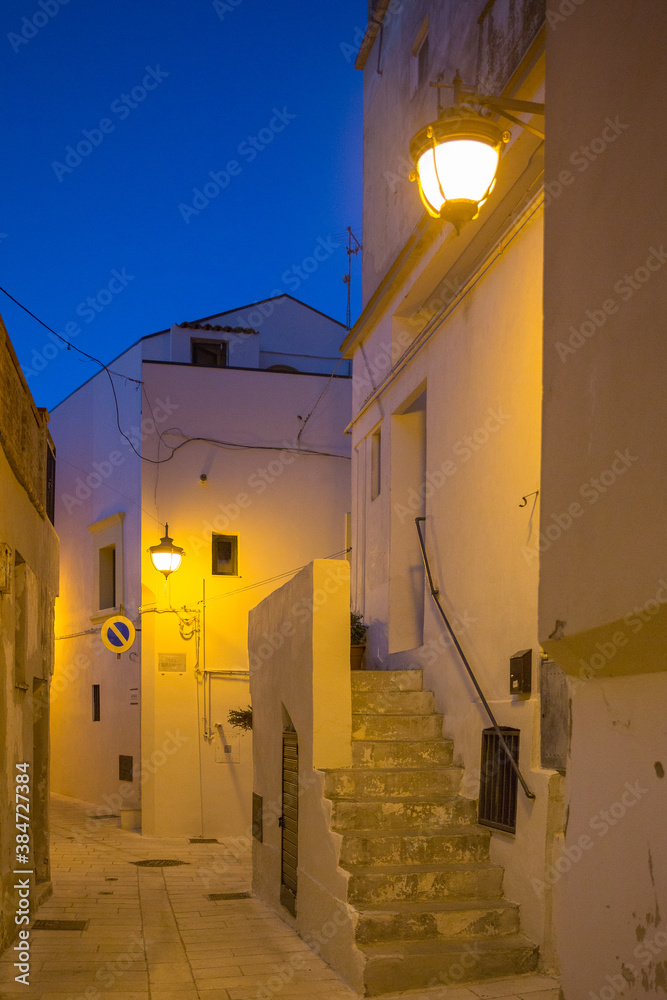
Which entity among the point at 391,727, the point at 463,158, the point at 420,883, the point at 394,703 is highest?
the point at 463,158

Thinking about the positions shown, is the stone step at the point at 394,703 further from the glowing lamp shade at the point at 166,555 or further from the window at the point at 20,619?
the glowing lamp shade at the point at 166,555

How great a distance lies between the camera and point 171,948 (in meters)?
7.44

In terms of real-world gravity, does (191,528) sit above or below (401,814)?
above

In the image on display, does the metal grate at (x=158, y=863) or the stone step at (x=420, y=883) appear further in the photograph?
the metal grate at (x=158, y=863)

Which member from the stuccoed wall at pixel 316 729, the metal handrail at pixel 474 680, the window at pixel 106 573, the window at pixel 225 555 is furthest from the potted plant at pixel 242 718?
the metal handrail at pixel 474 680

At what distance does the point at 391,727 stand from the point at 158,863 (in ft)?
18.8

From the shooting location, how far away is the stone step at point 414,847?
22.1 ft

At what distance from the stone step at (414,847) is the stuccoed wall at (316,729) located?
129mm

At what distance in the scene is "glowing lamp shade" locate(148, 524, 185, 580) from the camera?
15.0 metres

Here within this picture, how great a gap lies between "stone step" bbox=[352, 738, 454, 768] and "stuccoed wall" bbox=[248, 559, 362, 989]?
0.19 meters
